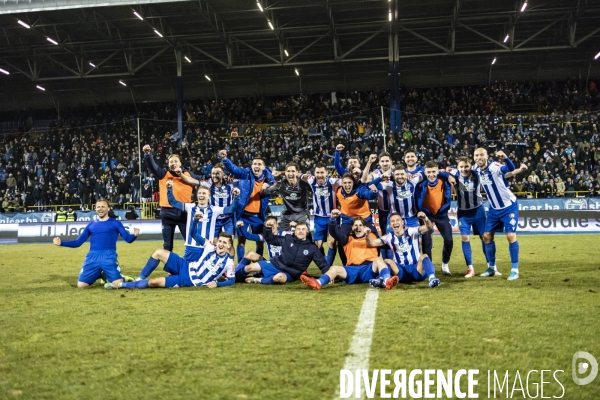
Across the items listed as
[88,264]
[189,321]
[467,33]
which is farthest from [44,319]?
[467,33]

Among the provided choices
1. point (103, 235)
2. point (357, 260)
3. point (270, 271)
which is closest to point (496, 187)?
point (357, 260)

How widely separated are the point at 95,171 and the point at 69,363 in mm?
25846

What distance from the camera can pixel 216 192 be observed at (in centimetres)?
966

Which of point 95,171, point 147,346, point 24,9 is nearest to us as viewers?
point 147,346

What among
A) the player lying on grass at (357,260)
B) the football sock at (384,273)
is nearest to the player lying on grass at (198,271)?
the player lying on grass at (357,260)

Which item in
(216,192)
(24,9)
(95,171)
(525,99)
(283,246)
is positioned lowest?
(283,246)

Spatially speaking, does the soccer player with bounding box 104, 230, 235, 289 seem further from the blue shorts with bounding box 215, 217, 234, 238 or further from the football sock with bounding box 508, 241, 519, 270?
the football sock with bounding box 508, 241, 519, 270

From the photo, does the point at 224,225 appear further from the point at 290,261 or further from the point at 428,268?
the point at 428,268

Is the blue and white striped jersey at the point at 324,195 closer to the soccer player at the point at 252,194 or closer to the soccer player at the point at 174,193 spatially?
the soccer player at the point at 252,194

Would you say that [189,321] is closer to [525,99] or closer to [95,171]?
[95,171]

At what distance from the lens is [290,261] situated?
318 inches

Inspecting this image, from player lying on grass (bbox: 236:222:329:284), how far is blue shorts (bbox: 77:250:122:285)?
179 centimetres

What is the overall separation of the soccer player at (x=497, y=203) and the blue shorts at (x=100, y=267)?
18.5ft

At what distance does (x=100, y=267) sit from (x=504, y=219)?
6098mm
